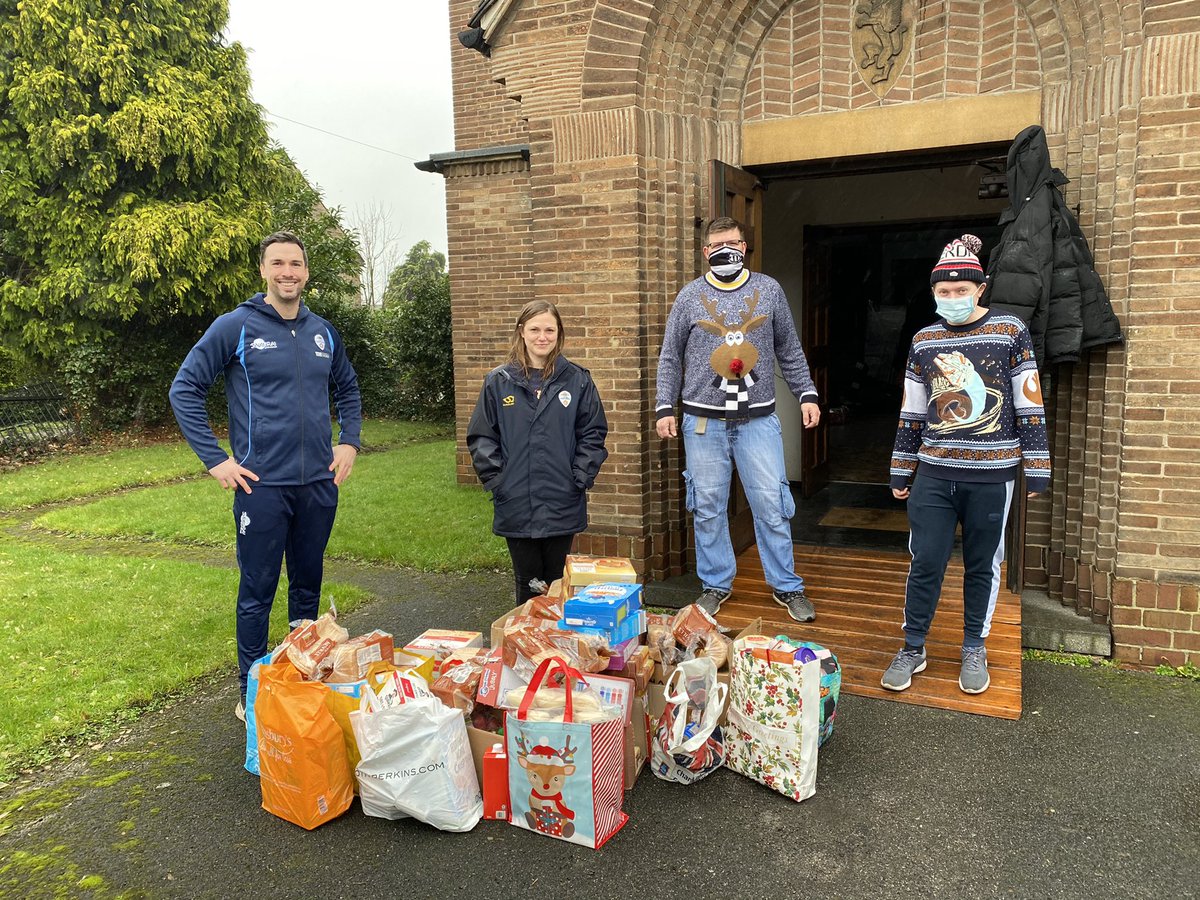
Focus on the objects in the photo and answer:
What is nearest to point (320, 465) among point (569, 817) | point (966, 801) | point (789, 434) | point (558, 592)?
point (558, 592)

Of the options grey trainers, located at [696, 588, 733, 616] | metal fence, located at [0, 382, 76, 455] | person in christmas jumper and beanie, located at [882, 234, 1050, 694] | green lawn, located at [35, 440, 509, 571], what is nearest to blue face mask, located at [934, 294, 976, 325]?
person in christmas jumper and beanie, located at [882, 234, 1050, 694]

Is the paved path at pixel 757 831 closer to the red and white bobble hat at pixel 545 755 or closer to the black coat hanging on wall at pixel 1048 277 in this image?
the red and white bobble hat at pixel 545 755

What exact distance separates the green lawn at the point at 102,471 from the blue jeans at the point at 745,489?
9.14 m

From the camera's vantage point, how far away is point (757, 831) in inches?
123

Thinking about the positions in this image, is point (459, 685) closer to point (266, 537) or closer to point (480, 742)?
point (480, 742)

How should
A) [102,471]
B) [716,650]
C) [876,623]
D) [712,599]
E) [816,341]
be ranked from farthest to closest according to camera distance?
1. [102,471]
2. [816,341]
3. [712,599]
4. [876,623]
5. [716,650]

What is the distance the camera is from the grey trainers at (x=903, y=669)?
4141 millimetres

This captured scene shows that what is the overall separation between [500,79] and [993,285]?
343 centimetres

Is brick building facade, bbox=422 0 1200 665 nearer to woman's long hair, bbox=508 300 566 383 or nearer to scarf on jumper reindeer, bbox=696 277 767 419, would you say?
scarf on jumper reindeer, bbox=696 277 767 419

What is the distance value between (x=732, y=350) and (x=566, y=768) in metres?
2.57

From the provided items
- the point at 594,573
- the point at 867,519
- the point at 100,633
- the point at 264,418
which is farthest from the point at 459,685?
the point at 867,519

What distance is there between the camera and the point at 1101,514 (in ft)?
15.4

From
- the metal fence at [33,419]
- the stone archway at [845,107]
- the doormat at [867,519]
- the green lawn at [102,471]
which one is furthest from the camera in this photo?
the metal fence at [33,419]

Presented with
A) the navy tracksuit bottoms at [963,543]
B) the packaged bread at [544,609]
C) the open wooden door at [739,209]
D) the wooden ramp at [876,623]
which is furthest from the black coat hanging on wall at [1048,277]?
the packaged bread at [544,609]
